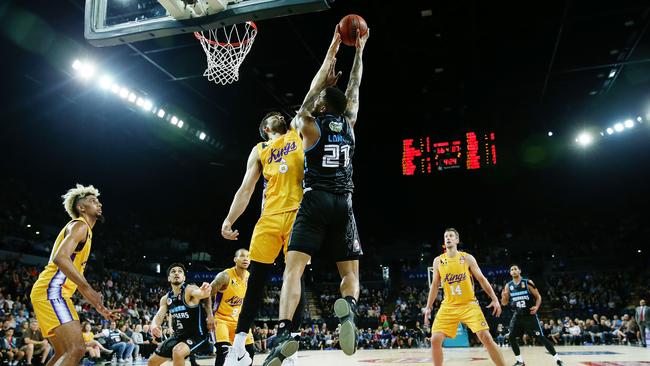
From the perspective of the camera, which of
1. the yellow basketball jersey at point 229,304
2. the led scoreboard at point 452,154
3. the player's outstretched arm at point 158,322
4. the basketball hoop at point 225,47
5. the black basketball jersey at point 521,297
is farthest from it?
the led scoreboard at point 452,154

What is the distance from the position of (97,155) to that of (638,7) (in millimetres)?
19721

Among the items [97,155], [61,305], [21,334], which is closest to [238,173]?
[97,155]

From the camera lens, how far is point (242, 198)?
4.00 metres

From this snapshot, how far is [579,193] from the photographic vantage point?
25359 millimetres

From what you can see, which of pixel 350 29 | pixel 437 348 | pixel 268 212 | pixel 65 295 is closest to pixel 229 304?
pixel 65 295

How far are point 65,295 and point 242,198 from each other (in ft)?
6.62

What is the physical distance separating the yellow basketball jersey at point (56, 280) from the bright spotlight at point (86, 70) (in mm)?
11515

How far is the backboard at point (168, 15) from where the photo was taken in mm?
6074

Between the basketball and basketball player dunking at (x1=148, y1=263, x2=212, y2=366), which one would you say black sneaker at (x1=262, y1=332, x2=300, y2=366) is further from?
basketball player dunking at (x1=148, y1=263, x2=212, y2=366)

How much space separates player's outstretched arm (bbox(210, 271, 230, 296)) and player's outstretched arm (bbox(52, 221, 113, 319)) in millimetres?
1959

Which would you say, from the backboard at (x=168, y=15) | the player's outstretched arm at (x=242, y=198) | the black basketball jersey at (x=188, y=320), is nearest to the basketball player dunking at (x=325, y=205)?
the player's outstretched arm at (x=242, y=198)

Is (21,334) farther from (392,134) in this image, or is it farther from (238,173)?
(392,134)

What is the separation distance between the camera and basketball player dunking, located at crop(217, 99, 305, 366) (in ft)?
11.9

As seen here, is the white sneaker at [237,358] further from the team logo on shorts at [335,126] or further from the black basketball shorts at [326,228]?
the team logo on shorts at [335,126]
